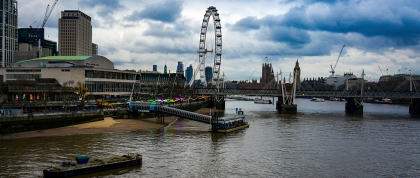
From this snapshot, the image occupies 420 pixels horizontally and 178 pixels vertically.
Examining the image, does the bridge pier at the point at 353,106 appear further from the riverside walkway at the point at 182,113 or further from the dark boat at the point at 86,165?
the dark boat at the point at 86,165

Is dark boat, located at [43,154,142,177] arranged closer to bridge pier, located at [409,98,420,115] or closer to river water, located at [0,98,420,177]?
river water, located at [0,98,420,177]

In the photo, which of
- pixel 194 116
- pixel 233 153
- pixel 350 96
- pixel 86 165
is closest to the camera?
pixel 86 165

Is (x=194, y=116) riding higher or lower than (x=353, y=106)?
higher

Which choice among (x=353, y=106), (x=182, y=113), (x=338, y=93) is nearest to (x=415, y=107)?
(x=353, y=106)

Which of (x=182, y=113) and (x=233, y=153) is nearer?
(x=233, y=153)

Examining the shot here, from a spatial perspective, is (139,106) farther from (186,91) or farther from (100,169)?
(186,91)

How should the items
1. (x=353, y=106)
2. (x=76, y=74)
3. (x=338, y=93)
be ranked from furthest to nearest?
(x=338, y=93)
(x=353, y=106)
(x=76, y=74)

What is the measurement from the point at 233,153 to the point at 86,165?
1876cm

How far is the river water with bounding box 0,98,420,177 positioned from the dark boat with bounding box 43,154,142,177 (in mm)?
761

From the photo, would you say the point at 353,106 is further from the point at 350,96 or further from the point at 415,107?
the point at 415,107

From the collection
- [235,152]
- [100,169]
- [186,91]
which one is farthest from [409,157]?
[186,91]

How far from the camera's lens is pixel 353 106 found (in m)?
134

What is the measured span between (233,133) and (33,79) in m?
57.9

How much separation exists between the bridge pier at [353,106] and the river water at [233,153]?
60.5 meters
